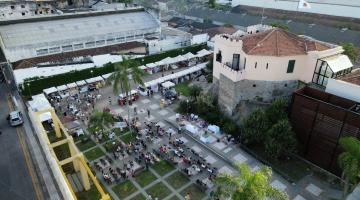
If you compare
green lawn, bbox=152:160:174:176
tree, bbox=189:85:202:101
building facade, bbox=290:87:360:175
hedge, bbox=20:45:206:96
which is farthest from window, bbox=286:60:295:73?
hedge, bbox=20:45:206:96

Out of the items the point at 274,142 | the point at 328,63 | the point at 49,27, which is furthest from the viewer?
the point at 49,27

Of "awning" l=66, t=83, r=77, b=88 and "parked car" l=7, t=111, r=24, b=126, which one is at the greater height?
"awning" l=66, t=83, r=77, b=88

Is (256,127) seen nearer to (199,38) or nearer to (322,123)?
(322,123)

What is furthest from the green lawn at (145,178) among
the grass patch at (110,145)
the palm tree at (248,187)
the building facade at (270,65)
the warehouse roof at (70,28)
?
the warehouse roof at (70,28)

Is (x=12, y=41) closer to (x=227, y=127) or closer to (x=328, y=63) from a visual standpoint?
(x=227, y=127)

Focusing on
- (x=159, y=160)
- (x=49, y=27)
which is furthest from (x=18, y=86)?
(x=159, y=160)

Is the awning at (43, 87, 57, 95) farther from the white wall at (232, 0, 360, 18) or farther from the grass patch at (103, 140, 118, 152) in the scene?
the white wall at (232, 0, 360, 18)
